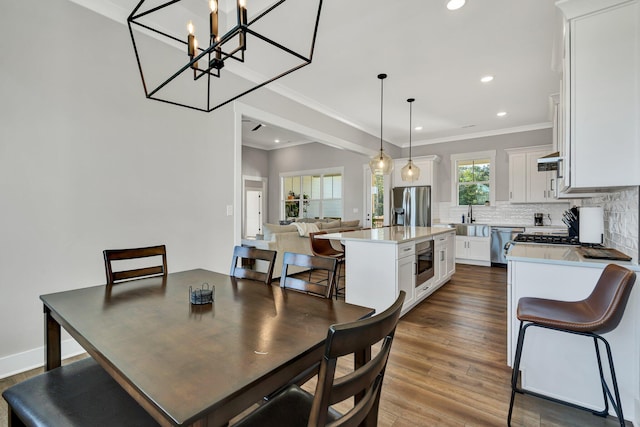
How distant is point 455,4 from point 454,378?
297 cm

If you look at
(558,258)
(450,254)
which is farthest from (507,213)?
(558,258)

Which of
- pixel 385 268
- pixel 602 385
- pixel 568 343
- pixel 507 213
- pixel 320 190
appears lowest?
pixel 602 385

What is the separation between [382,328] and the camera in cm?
79

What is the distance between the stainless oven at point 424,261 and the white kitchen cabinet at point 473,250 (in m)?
2.67

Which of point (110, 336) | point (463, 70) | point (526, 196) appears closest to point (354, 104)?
point (463, 70)

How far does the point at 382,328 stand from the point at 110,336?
0.94 meters

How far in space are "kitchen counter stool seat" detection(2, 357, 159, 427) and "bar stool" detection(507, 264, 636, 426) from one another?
1.80 meters

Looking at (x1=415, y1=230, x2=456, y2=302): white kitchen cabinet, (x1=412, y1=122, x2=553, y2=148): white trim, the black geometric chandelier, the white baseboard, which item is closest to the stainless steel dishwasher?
(x1=415, y1=230, x2=456, y2=302): white kitchen cabinet

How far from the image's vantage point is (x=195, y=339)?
1040 mm

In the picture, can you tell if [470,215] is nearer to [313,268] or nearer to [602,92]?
[602,92]

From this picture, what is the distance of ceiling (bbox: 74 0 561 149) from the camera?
2.73m

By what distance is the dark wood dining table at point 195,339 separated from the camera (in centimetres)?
75

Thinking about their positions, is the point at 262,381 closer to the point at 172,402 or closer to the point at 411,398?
the point at 172,402

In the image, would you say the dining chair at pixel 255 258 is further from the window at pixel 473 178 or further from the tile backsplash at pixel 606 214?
the window at pixel 473 178
